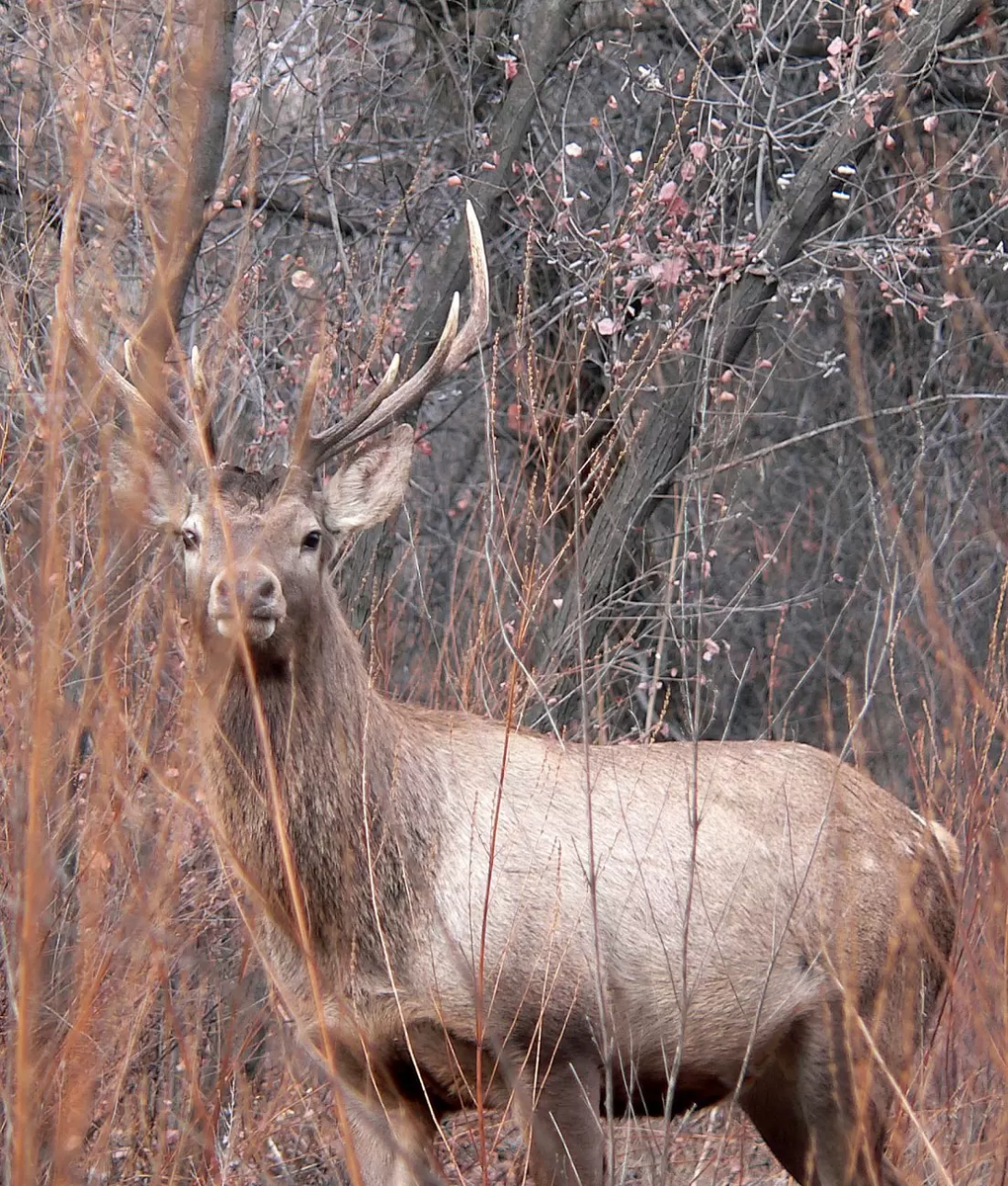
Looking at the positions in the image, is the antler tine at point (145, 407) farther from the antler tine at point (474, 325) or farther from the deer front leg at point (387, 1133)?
the deer front leg at point (387, 1133)

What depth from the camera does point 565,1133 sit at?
406cm

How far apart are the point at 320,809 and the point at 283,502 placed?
788mm

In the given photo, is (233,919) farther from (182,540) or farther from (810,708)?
(810,708)

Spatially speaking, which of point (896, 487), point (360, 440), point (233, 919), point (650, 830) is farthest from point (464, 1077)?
point (896, 487)

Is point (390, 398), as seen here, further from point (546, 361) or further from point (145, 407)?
point (546, 361)

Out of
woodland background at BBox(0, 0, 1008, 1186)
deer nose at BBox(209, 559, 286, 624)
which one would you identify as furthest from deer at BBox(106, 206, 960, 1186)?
Answer: woodland background at BBox(0, 0, 1008, 1186)

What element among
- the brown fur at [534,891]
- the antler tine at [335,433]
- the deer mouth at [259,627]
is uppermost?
A: the antler tine at [335,433]

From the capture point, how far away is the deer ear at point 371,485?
4.54 metres

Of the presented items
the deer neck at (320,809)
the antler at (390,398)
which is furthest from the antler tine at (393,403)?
the deer neck at (320,809)

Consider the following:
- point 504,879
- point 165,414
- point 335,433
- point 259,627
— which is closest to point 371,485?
point 335,433

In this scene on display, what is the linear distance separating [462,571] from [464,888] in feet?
17.9

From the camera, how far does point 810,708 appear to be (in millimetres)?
11562

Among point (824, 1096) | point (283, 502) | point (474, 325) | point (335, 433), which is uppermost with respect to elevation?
point (474, 325)

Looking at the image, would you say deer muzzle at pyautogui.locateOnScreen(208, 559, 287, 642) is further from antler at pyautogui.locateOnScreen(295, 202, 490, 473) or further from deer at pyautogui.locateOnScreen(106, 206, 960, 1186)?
antler at pyautogui.locateOnScreen(295, 202, 490, 473)
